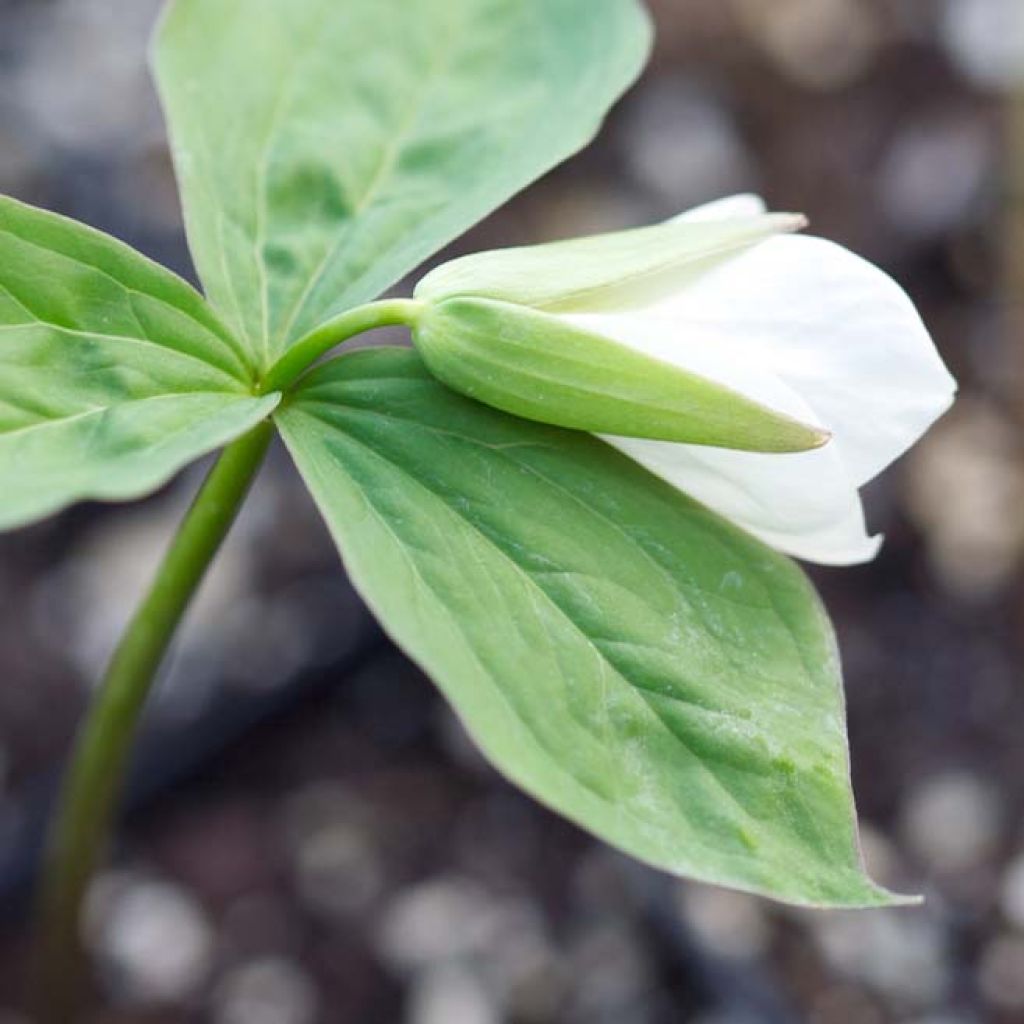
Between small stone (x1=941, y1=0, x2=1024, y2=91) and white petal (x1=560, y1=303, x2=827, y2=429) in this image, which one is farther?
small stone (x1=941, y1=0, x2=1024, y2=91)

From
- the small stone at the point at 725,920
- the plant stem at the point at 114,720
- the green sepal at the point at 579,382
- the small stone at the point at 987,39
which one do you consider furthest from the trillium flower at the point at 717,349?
the small stone at the point at 987,39

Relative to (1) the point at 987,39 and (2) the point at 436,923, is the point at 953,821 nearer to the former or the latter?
(2) the point at 436,923

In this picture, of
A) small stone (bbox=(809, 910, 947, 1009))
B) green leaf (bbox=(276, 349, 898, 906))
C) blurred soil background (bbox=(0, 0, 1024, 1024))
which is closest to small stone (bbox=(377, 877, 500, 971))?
blurred soil background (bbox=(0, 0, 1024, 1024))

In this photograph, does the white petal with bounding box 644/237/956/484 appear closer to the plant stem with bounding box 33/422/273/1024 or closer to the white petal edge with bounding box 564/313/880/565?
the white petal edge with bounding box 564/313/880/565

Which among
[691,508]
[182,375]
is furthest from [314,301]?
[691,508]

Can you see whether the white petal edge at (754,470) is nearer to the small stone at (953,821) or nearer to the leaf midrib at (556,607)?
the leaf midrib at (556,607)
